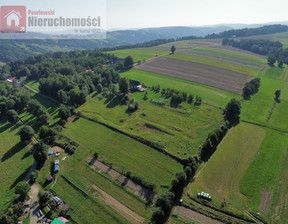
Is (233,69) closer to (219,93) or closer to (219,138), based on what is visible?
(219,93)

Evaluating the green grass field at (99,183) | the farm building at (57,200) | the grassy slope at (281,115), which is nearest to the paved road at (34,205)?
the farm building at (57,200)

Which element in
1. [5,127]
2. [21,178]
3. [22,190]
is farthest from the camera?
[5,127]

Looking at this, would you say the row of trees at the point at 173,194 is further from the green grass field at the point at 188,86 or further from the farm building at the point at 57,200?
the green grass field at the point at 188,86

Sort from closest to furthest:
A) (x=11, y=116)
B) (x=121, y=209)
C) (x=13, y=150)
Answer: (x=121, y=209), (x=13, y=150), (x=11, y=116)

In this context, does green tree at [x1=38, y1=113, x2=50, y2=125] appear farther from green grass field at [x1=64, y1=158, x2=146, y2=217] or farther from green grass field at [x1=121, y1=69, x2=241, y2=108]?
green grass field at [x1=121, y1=69, x2=241, y2=108]

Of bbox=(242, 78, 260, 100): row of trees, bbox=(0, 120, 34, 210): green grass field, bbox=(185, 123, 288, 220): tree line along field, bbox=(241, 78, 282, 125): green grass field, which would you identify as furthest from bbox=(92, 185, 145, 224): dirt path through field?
bbox=(242, 78, 260, 100): row of trees

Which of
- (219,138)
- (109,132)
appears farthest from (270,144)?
(109,132)

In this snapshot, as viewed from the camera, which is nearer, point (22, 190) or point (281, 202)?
point (281, 202)

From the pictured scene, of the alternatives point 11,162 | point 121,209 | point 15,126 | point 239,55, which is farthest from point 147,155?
point 239,55

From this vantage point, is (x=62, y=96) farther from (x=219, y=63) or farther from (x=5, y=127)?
(x=219, y=63)
